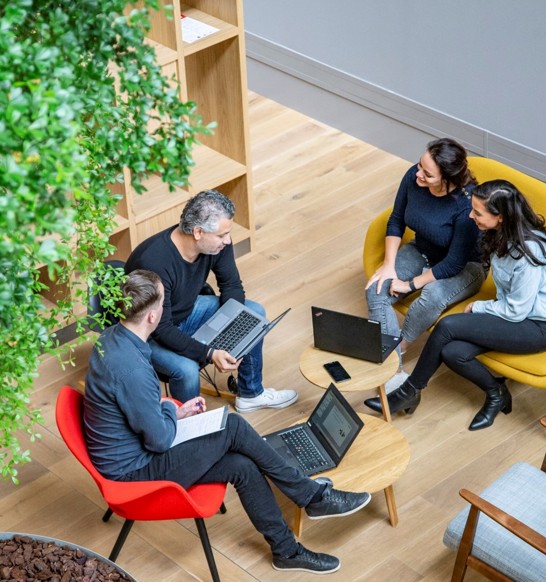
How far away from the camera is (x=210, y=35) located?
5375mm

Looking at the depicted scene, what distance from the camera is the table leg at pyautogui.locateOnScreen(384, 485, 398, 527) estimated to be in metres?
4.25

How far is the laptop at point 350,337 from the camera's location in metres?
4.55

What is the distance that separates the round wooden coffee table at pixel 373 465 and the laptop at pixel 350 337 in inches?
14.9

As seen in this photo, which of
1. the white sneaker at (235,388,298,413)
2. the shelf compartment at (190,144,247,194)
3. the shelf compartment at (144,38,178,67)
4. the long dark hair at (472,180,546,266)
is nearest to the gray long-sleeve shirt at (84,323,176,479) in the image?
the white sneaker at (235,388,298,413)

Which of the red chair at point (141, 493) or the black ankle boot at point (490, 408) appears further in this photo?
the black ankle boot at point (490, 408)

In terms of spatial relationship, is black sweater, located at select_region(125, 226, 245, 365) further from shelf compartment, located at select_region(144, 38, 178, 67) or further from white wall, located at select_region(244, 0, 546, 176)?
white wall, located at select_region(244, 0, 546, 176)

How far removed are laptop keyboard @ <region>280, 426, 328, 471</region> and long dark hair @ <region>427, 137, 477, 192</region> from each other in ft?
4.67

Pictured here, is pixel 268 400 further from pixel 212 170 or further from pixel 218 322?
pixel 212 170

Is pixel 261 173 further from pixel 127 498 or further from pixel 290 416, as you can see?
pixel 127 498

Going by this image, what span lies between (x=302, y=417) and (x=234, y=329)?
20.9 inches

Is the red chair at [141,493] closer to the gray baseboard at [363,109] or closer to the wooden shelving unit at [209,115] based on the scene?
the wooden shelving unit at [209,115]

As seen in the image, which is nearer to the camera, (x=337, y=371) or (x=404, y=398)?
(x=337, y=371)

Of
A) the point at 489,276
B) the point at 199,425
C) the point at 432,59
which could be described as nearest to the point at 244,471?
the point at 199,425

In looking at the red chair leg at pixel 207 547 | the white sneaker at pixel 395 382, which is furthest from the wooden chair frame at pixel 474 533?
the white sneaker at pixel 395 382
